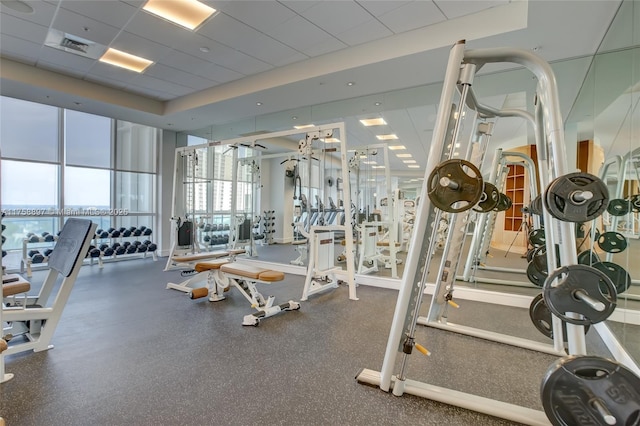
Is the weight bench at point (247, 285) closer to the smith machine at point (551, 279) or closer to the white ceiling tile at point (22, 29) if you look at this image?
the smith machine at point (551, 279)

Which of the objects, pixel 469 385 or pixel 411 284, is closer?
pixel 411 284

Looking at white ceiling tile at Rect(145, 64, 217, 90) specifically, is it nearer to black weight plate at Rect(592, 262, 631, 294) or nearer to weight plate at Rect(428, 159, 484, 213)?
weight plate at Rect(428, 159, 484, 213)

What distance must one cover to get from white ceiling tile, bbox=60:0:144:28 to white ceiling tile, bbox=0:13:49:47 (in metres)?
0.72

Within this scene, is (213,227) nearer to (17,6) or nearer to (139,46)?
(139,46)

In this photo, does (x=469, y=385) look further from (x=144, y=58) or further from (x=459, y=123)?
(x=144, y=58)

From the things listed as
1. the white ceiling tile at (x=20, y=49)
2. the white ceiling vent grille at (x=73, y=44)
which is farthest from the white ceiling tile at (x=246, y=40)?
the white ceiling tile at (x=20, y=49)

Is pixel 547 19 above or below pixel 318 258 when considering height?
above

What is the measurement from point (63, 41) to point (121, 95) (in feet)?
5.80

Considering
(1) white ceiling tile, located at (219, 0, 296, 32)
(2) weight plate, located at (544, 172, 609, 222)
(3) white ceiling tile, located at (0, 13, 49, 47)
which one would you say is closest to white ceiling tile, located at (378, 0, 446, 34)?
(1) white ceiling tile, located at (219, 0, 296, 32)

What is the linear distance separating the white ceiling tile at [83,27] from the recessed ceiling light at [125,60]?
362mm

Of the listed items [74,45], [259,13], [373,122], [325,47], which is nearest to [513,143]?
[373,122]

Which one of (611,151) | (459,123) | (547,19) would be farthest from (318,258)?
(547,19)

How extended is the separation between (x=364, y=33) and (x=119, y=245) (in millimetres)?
6180

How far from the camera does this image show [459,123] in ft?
6.17
